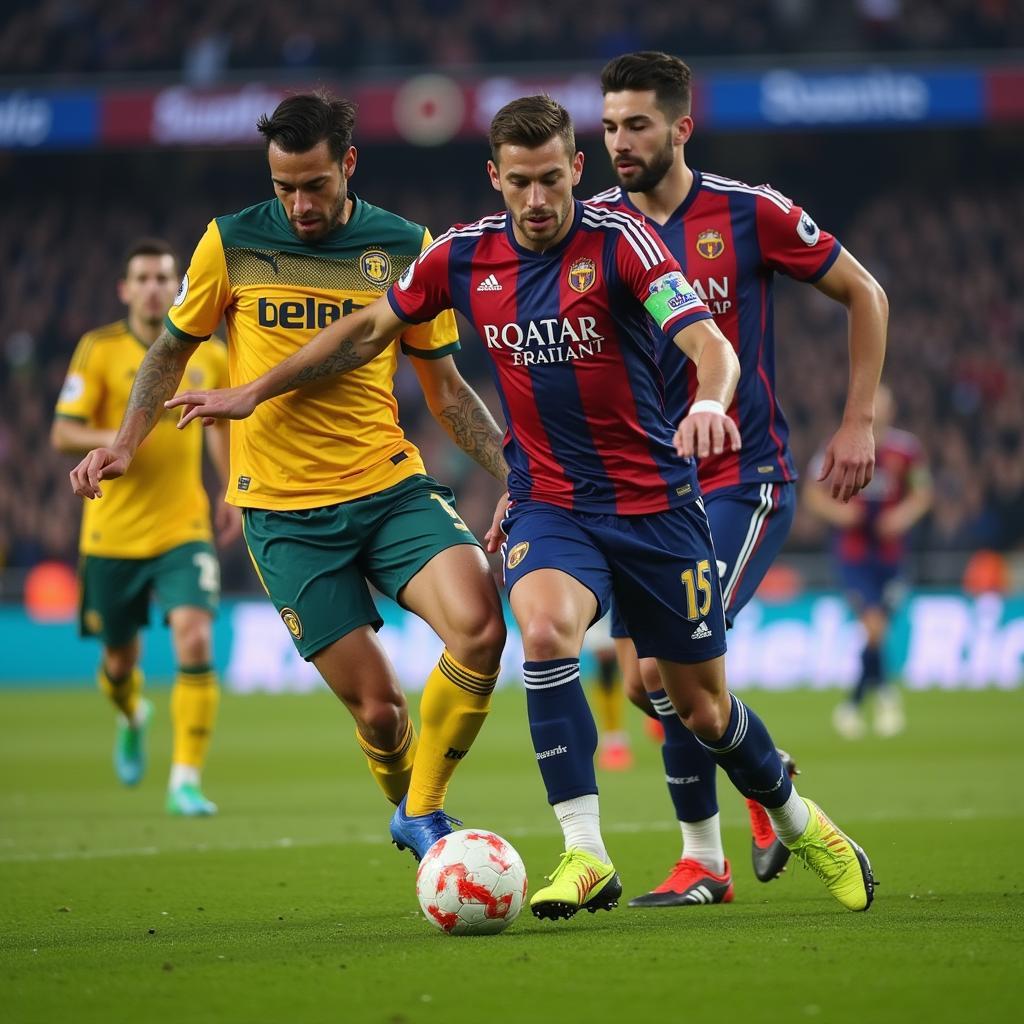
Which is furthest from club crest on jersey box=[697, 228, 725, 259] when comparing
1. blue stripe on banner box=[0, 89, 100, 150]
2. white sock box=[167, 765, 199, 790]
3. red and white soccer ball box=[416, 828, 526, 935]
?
blue stripe on banner box=[0, 89, 100, 150]

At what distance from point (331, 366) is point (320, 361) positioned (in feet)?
0.14

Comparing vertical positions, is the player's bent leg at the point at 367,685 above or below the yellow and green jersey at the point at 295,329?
below

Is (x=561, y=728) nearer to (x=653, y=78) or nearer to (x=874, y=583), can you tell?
(x=653, y=78)

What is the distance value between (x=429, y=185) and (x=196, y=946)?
25486 mm

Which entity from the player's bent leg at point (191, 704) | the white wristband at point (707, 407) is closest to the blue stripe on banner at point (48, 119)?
the player's bent leg at point (191, 704)

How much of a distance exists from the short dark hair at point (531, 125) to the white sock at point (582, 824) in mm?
1880

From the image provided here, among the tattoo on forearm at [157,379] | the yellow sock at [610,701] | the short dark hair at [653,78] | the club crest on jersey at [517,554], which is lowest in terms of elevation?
the yellow sock at [610,701]

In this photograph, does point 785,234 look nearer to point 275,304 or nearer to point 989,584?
point 275,304

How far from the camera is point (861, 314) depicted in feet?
19.3

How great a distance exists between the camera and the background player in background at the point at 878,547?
45.0ft

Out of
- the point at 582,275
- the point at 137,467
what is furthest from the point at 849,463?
the point at 137,467

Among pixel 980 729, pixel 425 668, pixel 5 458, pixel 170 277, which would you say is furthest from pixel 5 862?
pixel 5 458

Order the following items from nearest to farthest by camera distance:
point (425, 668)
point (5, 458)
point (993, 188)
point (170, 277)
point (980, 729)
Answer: point (170, 277) < point (980, 729) < point (425, 668) < point (5, 458) < point (993, 188)

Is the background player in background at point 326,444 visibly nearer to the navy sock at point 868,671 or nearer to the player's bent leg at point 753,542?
the player's bent leg at point 753,542
